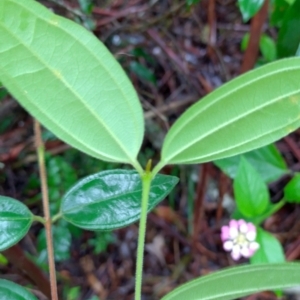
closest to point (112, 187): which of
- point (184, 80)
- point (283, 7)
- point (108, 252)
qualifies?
point (283, 7)

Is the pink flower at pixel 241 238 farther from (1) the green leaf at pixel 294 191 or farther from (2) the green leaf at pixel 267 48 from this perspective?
(2) the green leaf at pixel 267 48

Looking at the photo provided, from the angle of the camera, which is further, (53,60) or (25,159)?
(25,159)

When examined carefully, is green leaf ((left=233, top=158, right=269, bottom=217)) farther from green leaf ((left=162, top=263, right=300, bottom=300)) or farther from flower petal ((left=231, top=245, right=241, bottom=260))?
green leaf ((left=162, top=263, right=300, bottom=300))

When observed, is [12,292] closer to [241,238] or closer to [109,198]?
[109,198]

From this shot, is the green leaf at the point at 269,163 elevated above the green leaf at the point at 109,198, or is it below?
below

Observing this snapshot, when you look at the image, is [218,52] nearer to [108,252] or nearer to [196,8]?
[196,8]

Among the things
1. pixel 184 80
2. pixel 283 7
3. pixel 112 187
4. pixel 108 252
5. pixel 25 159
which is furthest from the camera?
pixel 184 80

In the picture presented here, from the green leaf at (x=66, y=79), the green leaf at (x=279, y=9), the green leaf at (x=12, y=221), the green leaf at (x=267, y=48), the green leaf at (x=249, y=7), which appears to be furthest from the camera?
the green leaf at (x=267, y=48)

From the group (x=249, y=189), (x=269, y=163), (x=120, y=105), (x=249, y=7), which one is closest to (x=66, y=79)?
(x=120, y=105)

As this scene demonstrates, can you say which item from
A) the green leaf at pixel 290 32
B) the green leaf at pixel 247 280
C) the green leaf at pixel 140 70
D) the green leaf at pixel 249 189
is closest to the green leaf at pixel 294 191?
the green leaf at pixel 249 189
